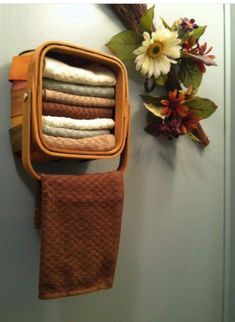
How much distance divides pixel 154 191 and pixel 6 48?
0.62m

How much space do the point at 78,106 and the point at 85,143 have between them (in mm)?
95

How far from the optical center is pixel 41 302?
76cm

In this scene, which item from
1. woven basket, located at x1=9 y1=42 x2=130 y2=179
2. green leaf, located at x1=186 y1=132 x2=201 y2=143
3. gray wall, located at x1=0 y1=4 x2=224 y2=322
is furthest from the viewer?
green leaf, located at x1=186 y1=132 x2=201 y2=143

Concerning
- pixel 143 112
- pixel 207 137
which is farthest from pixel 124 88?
pixel 207 137

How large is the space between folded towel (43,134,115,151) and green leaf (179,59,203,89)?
361 millimetres

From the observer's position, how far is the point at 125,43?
82 centimetres

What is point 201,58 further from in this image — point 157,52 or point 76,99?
point 76,99

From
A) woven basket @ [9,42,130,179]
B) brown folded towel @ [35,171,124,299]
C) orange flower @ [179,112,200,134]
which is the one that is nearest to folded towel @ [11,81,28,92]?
woven basket @ [9,42,130,179]

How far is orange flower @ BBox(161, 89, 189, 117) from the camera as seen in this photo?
841 millimetres

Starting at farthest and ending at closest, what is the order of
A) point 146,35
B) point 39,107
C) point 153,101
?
point 153,101 → point 146,35 → point 39,107

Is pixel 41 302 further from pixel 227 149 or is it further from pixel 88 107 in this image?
pixel 227 149

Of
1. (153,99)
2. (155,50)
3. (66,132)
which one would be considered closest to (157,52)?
(155,50)

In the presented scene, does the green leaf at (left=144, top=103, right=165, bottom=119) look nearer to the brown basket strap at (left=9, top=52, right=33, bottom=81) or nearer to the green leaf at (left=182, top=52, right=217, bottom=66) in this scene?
the green leaf at (left=182, top=52, right=217, bottom=66)

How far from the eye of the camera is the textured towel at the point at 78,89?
24.8 inches
